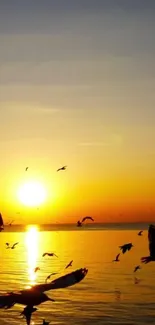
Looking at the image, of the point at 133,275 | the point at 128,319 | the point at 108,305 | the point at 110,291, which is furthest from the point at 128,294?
the point at 133,275

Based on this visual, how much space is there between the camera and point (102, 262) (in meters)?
79.8

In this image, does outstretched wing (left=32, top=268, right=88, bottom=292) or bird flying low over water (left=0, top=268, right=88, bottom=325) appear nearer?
bird flying low over water (left=0, top=268, right=88, bottom=325)

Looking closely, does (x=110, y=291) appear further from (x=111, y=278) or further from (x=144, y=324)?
(x=144, y=324)

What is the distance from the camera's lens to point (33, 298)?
13914 millimetres

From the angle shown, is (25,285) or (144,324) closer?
(144,324)

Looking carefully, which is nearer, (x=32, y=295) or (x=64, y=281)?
(x=32, y=295)

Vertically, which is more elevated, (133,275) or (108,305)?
(133,275)

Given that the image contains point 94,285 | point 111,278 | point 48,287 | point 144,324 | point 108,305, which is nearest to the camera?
point 48,287

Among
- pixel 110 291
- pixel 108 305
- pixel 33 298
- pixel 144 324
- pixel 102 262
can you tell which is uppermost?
pixel 102 262

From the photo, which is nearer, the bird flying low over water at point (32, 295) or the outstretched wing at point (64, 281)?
the bird flying low over water at point (32, 295)

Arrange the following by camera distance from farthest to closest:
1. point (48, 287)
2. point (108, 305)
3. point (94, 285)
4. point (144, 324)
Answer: point (94, 285), point (108, 305), point (144, 324), point (48, 287)

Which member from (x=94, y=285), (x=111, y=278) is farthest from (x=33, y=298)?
(x=111, y=278)

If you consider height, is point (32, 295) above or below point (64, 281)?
below

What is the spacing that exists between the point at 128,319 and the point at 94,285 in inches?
699
